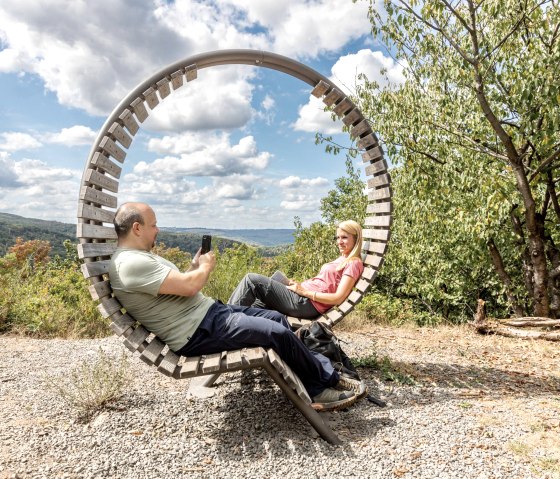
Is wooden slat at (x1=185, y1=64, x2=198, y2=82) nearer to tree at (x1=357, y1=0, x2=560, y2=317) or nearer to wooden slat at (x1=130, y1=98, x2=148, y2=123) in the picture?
wooden slat at (x1=130, y1=98, x2=148, y2=123)

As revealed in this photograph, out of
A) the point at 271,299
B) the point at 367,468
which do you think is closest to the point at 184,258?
the point at 271,299

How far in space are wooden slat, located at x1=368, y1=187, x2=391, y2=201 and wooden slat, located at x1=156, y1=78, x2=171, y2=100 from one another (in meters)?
2.20

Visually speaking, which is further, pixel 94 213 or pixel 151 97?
pixel 151 97

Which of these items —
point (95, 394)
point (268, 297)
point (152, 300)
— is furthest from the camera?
point (268, 297)

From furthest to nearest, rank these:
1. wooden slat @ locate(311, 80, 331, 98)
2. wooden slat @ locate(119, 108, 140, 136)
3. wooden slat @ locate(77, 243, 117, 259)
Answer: wooden slat @ locate(311, 80, 331, 98) → wooden slat @ locate(119, 108, 140, 136) → wooden slat @ locate(77, 243, 117, 259)

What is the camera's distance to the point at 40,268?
26.7 feet

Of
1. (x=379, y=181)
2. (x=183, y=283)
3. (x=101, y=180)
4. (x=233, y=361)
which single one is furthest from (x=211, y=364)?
(x=379, y=181)

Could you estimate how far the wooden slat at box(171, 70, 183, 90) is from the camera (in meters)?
3.80

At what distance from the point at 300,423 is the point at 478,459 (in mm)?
1194

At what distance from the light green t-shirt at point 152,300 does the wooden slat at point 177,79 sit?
5.36 feet

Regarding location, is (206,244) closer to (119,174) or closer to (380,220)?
(119,174)

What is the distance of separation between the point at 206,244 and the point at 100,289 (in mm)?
797

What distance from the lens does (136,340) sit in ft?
10.0

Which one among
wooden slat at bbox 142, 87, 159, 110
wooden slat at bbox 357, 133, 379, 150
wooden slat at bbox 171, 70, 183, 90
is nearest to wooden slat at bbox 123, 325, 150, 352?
wooden slat at bbox 142, 87, 159, 110
